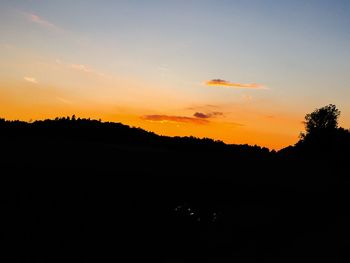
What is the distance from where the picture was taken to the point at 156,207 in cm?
2233

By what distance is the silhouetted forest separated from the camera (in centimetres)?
1445

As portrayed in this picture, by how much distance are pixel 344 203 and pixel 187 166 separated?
15057mm

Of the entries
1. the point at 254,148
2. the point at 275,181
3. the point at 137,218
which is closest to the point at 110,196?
the point at 137,218

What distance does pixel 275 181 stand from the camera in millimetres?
37719

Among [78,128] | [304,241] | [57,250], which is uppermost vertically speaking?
[78,128]

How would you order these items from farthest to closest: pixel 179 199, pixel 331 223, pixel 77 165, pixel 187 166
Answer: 1. pixel 187 166
2. pixel 77 165
3. pixel 179 199
4. pixel 331 223

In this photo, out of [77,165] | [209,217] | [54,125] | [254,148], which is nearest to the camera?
[209,217]

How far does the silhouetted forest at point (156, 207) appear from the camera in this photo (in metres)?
14.4

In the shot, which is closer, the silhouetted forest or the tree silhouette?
the silhouetted forest

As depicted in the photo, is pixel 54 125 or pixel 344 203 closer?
pixel 344 203

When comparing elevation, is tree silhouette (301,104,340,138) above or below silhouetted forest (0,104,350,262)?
above

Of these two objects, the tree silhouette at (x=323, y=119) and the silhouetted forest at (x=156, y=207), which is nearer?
the silhouetted forest at (x=156, y=207)

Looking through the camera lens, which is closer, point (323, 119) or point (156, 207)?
point (156, 207)

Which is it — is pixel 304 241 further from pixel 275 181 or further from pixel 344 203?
pixel 275 181
